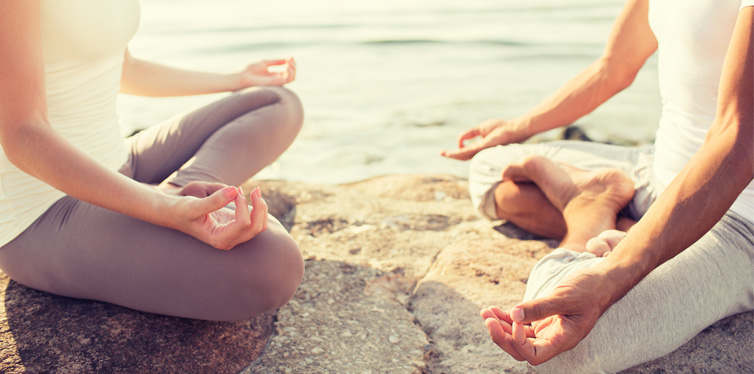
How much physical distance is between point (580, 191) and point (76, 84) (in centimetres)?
163

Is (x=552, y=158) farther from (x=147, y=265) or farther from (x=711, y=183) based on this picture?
(x=147, y=265)

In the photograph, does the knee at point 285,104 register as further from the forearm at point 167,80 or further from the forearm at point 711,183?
the forearm at point 711,183

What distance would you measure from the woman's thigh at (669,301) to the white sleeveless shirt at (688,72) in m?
0.11

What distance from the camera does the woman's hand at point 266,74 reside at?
2.58 meters

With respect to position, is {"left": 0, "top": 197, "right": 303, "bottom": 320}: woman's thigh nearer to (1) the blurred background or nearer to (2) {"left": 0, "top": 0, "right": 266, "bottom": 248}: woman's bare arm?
(2) {"left": 0, "top": 0, "right": 266, "bottom": 248}: woman's bare arm

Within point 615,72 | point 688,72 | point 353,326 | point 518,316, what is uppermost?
point 688,72

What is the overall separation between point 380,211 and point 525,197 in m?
0.65

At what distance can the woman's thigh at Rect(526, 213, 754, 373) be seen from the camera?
151 centimetres

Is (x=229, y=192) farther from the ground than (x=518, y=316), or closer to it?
farther from the ground

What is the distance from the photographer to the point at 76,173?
1.52m

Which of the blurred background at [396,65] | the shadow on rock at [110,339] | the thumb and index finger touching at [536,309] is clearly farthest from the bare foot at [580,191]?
the blurred background at [396,65]

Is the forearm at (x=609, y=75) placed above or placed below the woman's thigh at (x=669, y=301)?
above

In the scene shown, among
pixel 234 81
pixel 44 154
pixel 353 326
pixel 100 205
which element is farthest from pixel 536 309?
pixel 234 81

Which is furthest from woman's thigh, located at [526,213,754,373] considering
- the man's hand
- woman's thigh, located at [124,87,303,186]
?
woman's thigh, located at [124,87,303,186]
